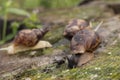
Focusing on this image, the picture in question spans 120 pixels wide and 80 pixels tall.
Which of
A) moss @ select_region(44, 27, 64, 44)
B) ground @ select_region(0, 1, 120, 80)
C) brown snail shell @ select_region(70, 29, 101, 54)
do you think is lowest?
ground @ select_region(0, 1, 120, 80)

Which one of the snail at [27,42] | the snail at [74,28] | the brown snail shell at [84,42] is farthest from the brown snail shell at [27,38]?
the brown snail shell at [84,42]

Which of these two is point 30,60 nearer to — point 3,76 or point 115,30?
point 3,76

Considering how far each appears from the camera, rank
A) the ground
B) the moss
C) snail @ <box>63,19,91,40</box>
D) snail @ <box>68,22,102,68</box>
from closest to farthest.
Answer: the ground → snail @ <box>68,22,102,68</box> → snail @ <box>63,19,91,40</box> → the moss

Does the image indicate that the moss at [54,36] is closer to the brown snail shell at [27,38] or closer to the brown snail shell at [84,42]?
the brown snail shell at [27,38]

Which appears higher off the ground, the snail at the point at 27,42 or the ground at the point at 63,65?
the snail at the point at 27,42

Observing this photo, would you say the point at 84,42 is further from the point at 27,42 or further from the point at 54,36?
the point at 54,36

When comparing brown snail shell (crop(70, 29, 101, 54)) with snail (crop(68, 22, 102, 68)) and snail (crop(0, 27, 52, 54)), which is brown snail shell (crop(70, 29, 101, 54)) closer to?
snail (crop(68, 22, 102, 68))

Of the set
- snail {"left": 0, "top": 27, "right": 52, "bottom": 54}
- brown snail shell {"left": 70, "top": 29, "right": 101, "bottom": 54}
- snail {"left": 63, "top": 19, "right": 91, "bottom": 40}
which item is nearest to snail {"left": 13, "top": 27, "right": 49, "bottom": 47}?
snail {"left": 0, "top": 27, "right": 52, "bottom": 54}

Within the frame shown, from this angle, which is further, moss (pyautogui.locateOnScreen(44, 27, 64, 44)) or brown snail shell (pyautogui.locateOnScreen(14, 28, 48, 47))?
moss (pyautogui.locateOnScreen(44, 27, 64, 44))
